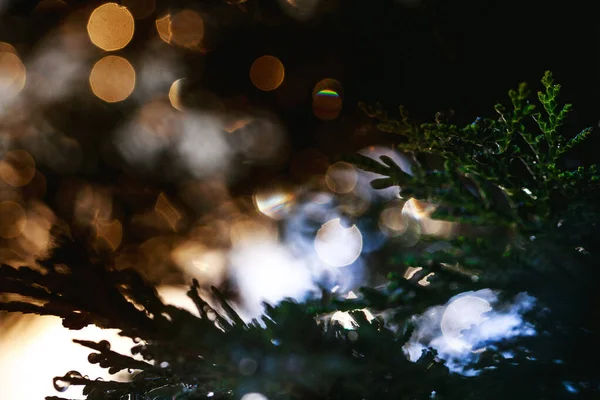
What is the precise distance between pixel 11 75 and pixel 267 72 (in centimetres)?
261

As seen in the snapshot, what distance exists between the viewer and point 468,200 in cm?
97

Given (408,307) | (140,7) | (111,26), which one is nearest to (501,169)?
(408,307)

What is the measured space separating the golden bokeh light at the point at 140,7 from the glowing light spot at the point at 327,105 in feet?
5.57

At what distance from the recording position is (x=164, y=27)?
3664mm

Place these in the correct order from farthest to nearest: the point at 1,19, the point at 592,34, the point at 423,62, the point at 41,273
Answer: the point at 1,19 < the point at 423,62 < the point at 592,34 < the point at 41,273

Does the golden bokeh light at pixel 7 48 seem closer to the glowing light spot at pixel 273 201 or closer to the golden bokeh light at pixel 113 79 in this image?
the golden bokeh light at pixel 113 79

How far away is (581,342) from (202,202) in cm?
321

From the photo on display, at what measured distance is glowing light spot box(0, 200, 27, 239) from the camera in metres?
3.73

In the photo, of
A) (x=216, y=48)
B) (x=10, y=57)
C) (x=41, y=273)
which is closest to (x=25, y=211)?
(x=10, y=57)

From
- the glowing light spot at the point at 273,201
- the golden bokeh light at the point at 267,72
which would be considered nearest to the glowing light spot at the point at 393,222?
the glowing light spot at the point at 273,201

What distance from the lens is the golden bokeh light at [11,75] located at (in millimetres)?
3887

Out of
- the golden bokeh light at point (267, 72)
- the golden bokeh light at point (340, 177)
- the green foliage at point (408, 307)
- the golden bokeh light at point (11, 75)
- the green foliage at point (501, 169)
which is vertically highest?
the golden bokeh light at point (11, 75)

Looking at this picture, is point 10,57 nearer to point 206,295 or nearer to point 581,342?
point 206,295

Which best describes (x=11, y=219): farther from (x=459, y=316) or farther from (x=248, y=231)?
(x=459, y=316)
